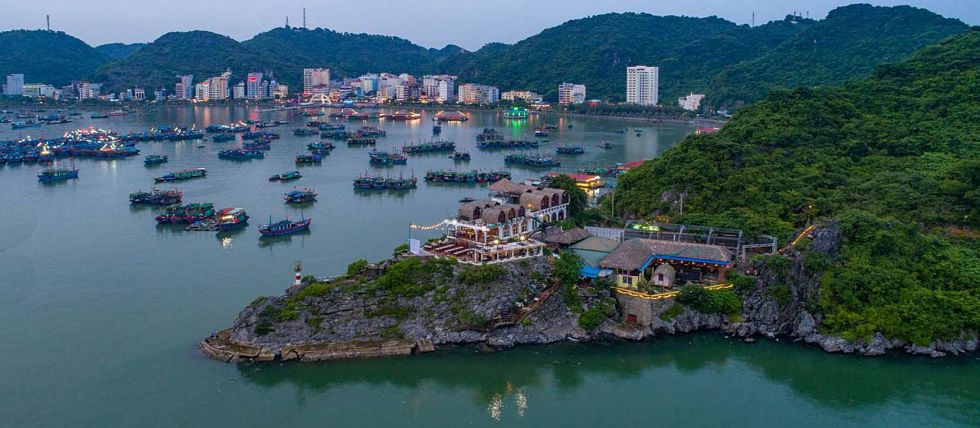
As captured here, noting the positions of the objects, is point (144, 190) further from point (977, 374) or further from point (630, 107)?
point (630, 107)

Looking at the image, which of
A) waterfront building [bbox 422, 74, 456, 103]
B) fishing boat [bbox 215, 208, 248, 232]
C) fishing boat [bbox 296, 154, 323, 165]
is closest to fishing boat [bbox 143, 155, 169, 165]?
fishing boat [bbox 296, 154, 323, 165]

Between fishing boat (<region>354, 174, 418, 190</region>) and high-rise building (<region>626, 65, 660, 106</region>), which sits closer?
fishing boat (<region>354, 174, 418, 190</region>)

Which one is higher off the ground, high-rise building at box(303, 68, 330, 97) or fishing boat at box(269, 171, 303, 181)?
high-rise building at box(303, 68, 330, 97)

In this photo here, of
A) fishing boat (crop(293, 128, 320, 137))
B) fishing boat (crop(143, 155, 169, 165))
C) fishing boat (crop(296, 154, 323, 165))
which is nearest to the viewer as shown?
fishing boat (crop(143, 155, 169, 165))

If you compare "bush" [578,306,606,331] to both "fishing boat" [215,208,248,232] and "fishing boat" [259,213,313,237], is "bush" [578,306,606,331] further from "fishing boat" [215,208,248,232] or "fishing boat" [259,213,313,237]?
"fishing boat" [215,208,248,232]

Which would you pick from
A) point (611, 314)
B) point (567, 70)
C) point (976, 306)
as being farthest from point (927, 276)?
point (567, 70)

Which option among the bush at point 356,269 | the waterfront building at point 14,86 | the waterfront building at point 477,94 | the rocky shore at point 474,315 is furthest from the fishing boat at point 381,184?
the waterfront building at point 14,86
